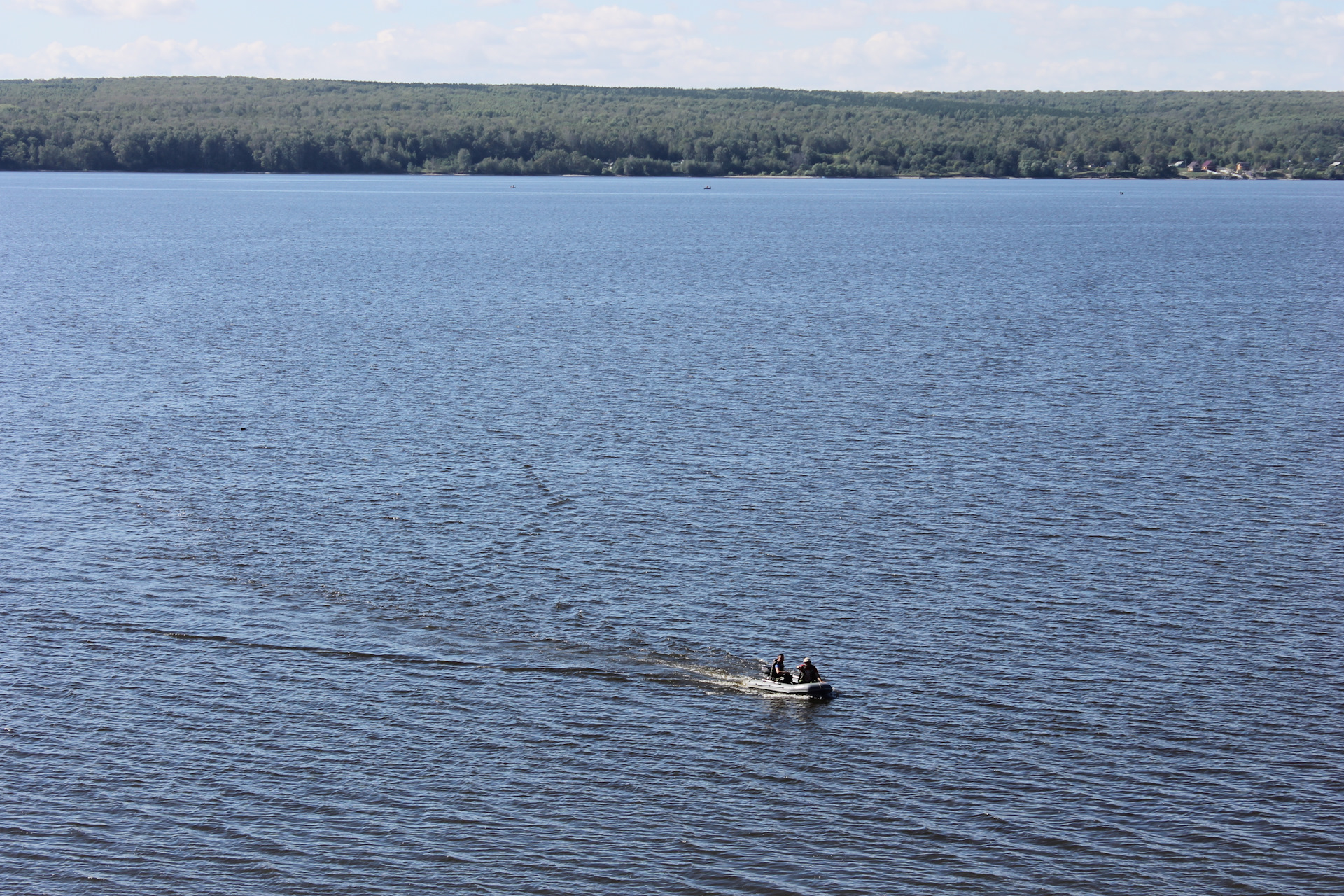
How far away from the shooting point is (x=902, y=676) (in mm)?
38594

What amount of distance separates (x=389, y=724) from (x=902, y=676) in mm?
15102

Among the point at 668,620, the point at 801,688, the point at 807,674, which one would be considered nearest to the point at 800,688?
the point at 801,688

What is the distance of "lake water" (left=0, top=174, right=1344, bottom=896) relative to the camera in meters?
30.0

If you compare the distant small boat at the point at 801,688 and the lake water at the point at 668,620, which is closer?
the lake water at the point at 668,620

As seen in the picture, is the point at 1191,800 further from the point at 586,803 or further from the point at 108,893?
the point at 108,893

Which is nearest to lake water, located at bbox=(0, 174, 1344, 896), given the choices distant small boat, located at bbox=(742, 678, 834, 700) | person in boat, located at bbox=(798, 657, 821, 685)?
distant small boat, located at bbox=(742, 678, 834, 700)

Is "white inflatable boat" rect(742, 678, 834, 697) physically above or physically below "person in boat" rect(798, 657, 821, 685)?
below

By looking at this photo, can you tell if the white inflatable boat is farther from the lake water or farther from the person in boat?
the lake water

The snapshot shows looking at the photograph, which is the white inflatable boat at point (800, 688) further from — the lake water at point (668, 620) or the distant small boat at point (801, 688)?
the lake water at point (668, 620)

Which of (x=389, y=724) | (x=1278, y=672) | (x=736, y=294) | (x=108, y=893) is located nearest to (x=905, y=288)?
(x=736, y=294)

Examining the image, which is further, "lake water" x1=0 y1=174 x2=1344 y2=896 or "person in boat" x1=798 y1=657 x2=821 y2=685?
"person in boat" x1=798 y1=657 x2=821 y2=685

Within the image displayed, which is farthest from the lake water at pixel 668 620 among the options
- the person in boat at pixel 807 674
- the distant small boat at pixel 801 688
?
the person in boat at pixel 807 674

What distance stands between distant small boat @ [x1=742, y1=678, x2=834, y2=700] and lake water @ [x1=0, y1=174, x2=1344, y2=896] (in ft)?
1.89

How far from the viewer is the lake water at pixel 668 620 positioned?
2998 cm
